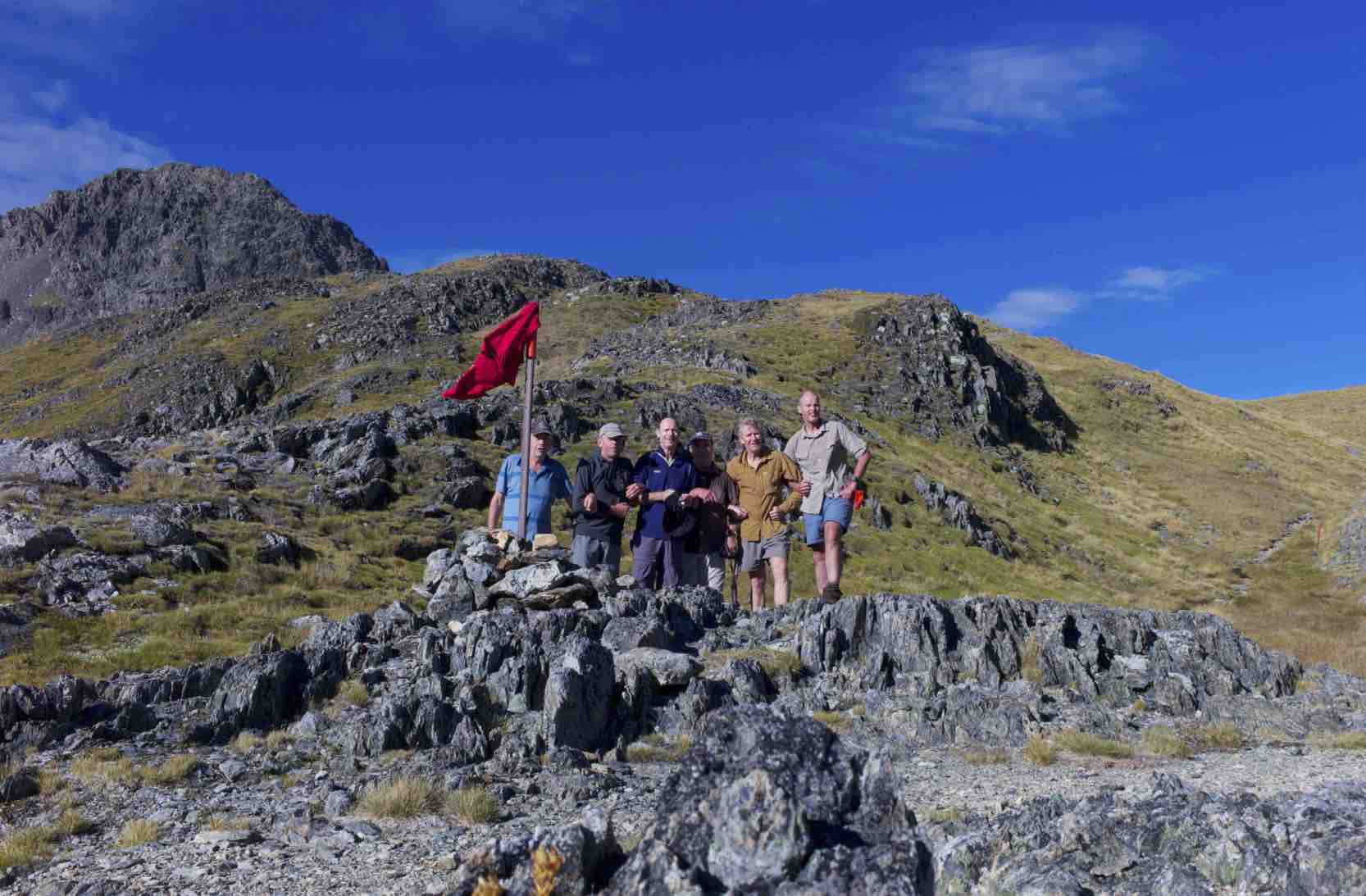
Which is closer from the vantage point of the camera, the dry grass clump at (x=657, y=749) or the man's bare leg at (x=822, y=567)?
the dry grass clump at (x=657, y=749)

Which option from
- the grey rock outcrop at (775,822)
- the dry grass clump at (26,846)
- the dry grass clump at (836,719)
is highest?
the grey rock outcrop at (775,822)

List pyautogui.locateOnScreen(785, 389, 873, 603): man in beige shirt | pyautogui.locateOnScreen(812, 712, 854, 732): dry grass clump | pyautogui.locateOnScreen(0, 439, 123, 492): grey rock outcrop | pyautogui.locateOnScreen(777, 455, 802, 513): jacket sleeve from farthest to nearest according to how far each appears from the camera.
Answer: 1. pyautogui.locateOnScreen(0, 439, 123, 492): grey rock outcrop
2. pyautogui.locateOnScreen(777, 455, 802, 513): jacket sleeve
3. pyautogui.locateOnScreen(785, 389, 873, 603): man in beige shirt
4. pyautogui.locateOnScreen(812, 712, 854, 732): dry grass clump

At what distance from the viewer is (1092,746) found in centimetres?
888

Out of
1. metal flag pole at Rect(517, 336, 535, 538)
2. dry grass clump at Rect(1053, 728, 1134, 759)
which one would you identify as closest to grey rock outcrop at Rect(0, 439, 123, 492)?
metal flag pole at Rect(517, 336, 535, 538)

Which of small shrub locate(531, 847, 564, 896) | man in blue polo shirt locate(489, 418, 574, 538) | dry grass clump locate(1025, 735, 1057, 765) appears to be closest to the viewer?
small shrub locate(531, 847, 564, 896)

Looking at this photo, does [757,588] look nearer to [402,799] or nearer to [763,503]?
[763,503]

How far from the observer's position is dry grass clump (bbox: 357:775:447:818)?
22.5 ft

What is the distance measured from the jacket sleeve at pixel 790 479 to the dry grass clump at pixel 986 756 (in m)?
4.89

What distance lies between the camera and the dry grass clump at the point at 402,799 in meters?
6.85

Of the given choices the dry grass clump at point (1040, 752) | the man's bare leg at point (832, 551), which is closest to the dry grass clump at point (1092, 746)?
the dry grass clump at point (1040, 752)

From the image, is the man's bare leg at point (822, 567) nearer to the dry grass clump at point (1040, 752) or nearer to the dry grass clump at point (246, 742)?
the dry grass clump at point (1040, 752)

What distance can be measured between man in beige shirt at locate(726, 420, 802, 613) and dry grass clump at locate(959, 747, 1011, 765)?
4.52m

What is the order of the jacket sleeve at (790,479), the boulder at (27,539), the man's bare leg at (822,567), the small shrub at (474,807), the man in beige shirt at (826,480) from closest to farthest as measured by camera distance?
the small shrub at (474,807), the man in beige shirt at (826,480), the man's bare leg at (822,567), the jacket sleeve at (790,479), the boulder at (27,539)

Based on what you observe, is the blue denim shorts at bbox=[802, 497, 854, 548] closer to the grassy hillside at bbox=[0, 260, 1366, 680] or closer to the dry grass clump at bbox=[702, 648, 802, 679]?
the dry grass clump at bbox=[702, 648, 802, 679]
